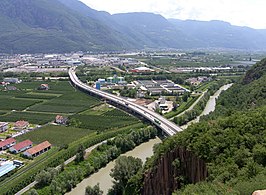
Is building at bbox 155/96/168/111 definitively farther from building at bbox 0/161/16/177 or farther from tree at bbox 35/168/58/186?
tree at bbox 35/168/58/186

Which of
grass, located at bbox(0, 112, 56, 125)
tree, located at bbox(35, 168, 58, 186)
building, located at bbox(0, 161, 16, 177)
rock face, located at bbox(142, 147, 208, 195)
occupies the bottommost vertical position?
grass, located at bbox(0, 112, 56, 125)

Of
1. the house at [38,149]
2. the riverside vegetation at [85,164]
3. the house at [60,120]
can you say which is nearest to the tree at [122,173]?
the riverside vegetation at [85,164]

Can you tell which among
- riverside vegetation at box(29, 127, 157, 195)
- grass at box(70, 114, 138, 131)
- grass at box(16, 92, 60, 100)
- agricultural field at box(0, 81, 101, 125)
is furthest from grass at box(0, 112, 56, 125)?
riverside vegetation at box(29, 127, 157, 195)

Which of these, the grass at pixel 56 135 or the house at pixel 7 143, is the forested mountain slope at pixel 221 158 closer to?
the grass at pixel 56 135

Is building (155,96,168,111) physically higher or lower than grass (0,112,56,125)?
higher

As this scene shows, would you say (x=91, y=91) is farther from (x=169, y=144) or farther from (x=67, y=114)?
(x=169, y=144)

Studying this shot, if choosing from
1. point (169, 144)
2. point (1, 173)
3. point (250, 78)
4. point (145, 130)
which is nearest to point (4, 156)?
point (1, 173)
